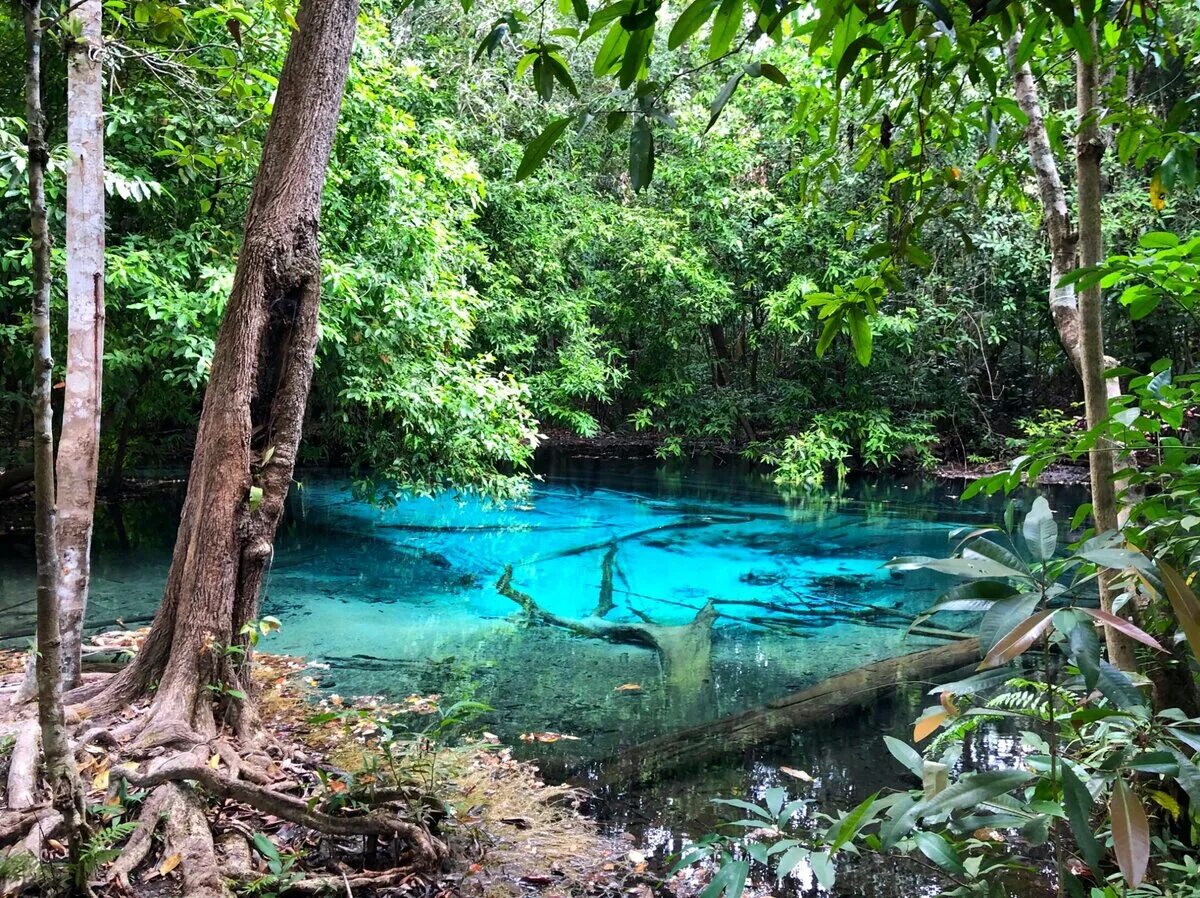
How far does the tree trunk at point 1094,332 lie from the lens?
1.84m

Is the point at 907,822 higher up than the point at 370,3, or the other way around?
the point at 370,3

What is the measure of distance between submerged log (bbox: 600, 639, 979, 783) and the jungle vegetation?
629 mm

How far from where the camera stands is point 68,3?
3566 mm

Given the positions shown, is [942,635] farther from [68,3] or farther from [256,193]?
[68,3]

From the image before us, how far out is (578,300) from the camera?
477 inches

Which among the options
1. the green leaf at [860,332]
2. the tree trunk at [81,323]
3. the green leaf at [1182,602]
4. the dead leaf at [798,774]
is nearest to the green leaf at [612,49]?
the green leaf at [860,332]

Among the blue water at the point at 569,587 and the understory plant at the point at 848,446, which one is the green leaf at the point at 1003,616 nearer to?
the blue water at the point at 569,587

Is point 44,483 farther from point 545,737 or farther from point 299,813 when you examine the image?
point 545,737

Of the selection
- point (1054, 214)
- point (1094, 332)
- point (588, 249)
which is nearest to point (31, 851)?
point (1094, 332)

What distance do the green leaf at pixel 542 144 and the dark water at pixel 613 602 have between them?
255cm

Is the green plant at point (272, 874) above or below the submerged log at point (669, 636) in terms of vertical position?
above

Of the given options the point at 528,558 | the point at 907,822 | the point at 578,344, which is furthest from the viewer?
the point at 578,344

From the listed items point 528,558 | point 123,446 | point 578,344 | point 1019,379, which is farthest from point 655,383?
point 123,446

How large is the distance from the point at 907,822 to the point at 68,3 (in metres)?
4.50
